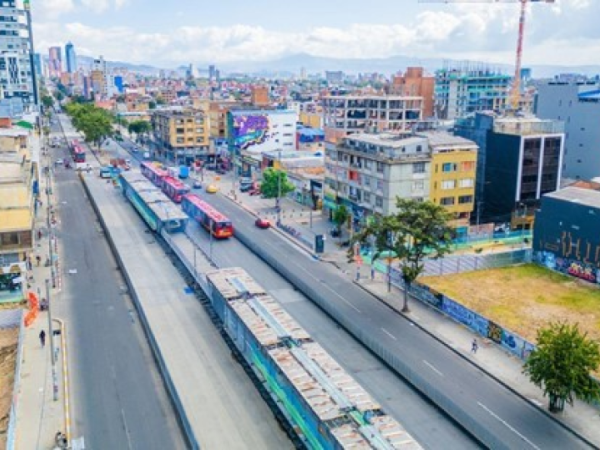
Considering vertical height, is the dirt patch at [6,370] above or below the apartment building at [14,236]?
below

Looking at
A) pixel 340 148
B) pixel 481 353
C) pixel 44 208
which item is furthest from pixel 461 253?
pixel 44 208

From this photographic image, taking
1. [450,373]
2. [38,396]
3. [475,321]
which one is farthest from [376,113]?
[38,396]

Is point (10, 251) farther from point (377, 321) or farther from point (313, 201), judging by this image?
point (313, 201)

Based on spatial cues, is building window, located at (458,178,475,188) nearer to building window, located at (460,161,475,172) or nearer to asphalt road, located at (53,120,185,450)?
building window, located at (460,161,475,172)

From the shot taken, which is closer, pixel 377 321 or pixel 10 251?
pixel 377 321

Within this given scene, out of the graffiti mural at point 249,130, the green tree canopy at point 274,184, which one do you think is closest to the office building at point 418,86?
the graffiti mural at point 249,130

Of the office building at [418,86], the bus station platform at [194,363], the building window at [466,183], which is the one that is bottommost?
the bus station platform at [194,363]

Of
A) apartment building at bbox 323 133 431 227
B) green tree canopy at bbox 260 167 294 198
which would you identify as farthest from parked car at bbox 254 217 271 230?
green tree canopy at bbox 260 167 294 198

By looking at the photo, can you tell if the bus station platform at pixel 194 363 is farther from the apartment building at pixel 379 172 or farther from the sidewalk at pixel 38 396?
the apartment building at pixel 379 172
